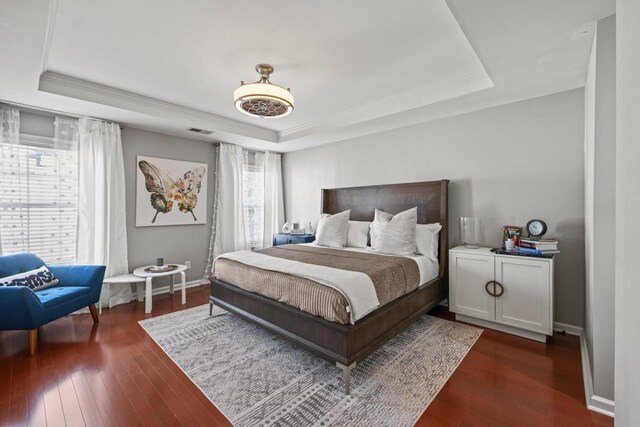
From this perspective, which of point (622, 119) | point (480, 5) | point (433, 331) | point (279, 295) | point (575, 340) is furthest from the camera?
point (433, 331)

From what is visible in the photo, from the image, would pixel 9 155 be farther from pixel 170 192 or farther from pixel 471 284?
pixel 471 284

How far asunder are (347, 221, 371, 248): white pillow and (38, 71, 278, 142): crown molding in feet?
7.22

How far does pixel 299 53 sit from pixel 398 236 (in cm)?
Result: 225

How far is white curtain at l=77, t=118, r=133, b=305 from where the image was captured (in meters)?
3.59

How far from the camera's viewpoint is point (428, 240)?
11.3ft

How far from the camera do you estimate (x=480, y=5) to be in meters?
1.71

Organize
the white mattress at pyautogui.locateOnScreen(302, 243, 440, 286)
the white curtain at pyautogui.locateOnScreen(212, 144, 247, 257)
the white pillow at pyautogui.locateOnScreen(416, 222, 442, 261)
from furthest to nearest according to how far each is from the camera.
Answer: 1. the white curtain at pyautogui.locateOnScreen(212, 144, 247, 257)
2. the white pillow at pyautogui.locateOnScreen(416, 222, 442, 261)
3. the white mattress at pyautogui.locateOnScreen(302, 243, 440, 286)

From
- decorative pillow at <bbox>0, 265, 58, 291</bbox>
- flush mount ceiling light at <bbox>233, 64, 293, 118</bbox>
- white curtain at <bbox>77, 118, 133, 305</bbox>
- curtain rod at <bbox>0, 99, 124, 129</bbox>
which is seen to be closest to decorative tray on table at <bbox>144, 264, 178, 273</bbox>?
white curtain at <bbox>77, 118, 133, 305</bbox>

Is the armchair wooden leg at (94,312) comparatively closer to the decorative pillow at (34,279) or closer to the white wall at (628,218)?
the decorative pillow at (34,279)

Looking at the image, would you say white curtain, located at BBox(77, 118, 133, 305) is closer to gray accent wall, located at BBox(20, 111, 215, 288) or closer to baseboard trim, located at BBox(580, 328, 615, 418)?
gray accent wall, located at BBox(20, 111, 215, 288)

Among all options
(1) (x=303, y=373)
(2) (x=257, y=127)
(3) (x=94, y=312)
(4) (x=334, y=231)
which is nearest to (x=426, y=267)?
(4) (x=334, y=231)

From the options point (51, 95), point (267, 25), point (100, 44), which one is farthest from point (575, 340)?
point (51, 95)

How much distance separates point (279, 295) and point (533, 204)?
9.43 feet

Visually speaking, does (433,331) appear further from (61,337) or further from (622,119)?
(61,337)
